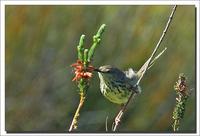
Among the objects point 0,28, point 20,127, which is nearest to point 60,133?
point 20,127

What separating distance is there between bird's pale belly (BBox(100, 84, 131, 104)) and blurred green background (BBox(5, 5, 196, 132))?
0.76m

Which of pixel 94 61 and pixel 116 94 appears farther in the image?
pixel 94 61

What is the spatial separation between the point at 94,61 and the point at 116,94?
90cm

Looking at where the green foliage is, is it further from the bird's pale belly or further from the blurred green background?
the blurred green background

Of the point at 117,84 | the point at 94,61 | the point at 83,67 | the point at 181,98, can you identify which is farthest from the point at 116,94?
the point at 94,61

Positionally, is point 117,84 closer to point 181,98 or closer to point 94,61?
point 181,98

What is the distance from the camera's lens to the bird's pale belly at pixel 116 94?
2.67 m

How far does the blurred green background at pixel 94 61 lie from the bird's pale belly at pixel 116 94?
759 mm

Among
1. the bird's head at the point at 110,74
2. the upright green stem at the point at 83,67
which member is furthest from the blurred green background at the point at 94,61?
the upright green stem at the point at 83,67

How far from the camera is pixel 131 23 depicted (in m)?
3.68

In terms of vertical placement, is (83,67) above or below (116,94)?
above

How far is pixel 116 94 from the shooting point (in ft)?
8.79

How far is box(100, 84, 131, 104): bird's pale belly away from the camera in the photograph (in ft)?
8.75

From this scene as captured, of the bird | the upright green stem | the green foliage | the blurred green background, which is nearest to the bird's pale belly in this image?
the bird
